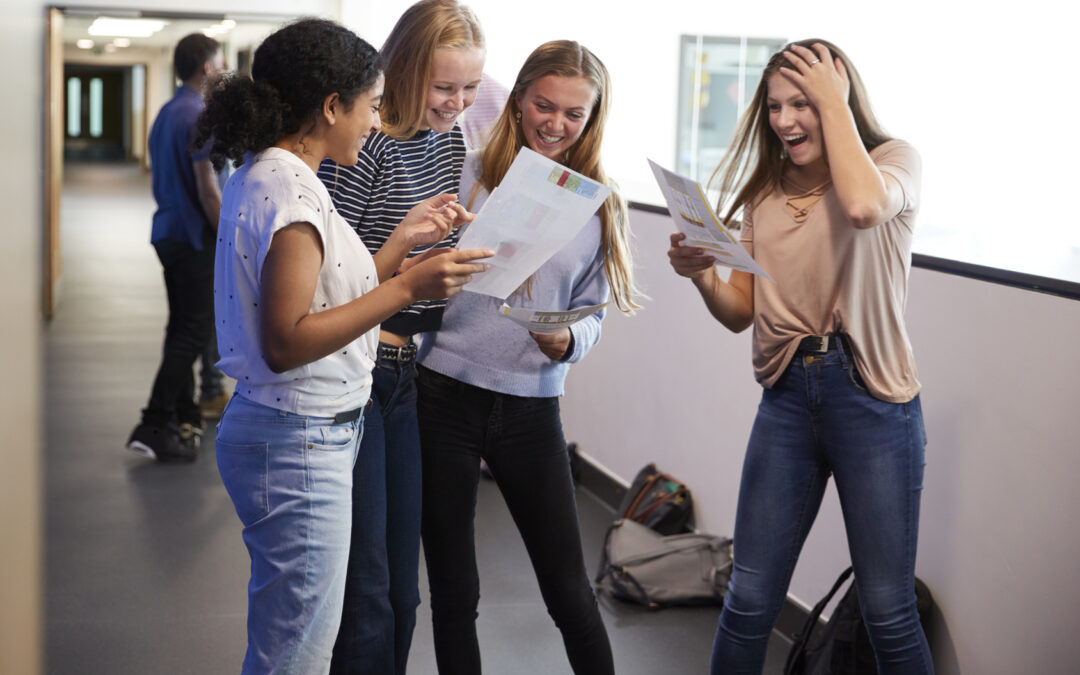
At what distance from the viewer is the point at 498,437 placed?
2.04 m

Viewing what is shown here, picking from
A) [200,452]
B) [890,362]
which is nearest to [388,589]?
[890,362]

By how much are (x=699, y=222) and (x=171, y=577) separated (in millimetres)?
2436

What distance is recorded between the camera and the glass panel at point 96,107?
3606 centimetres


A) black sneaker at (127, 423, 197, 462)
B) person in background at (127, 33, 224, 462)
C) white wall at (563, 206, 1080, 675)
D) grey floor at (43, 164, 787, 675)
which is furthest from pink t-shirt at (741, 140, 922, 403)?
black sneaker at (127, 423, 197, 462)

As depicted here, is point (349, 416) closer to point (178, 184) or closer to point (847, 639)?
point (847, 639)

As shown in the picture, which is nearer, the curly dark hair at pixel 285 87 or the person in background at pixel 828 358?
the curly dark hair at pixel 285 87

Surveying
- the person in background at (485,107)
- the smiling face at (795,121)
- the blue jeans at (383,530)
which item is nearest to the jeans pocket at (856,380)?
the smiling face at (795,121)

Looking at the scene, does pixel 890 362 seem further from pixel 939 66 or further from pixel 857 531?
pixel 939 66

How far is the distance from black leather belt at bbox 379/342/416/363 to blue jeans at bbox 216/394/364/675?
284 millimetres

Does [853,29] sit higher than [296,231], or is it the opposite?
[853,29]

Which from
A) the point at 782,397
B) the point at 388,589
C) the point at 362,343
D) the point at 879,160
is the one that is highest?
the point at 879,160

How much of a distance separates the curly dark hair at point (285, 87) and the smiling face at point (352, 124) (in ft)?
0.04

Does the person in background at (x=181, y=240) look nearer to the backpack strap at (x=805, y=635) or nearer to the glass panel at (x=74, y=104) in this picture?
the backpack strap at (x=805, y=635)

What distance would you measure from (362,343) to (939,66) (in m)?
7.70
